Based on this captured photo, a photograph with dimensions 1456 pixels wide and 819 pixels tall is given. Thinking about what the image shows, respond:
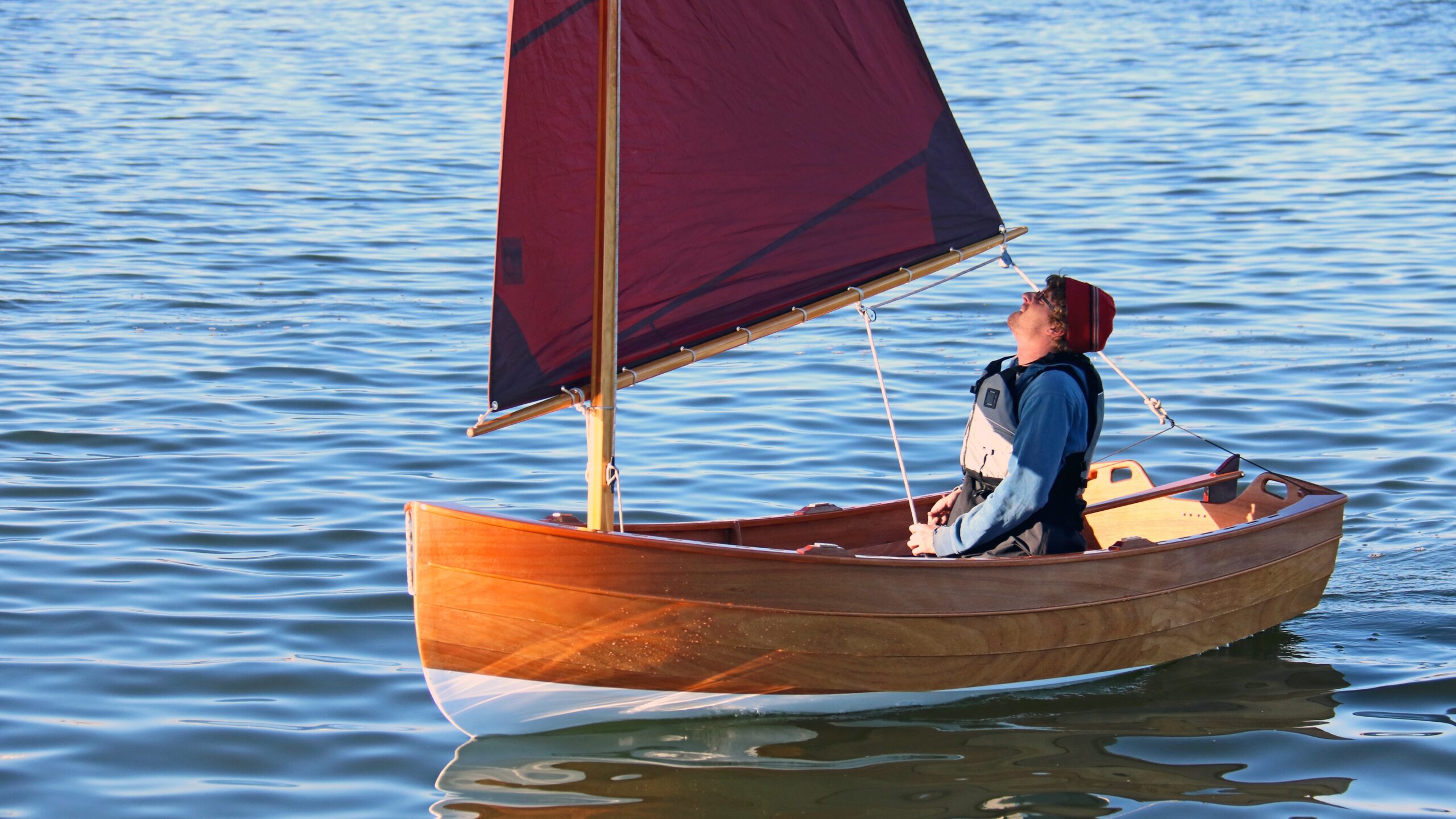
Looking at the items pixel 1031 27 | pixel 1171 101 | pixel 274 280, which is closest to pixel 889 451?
pixel 274 280

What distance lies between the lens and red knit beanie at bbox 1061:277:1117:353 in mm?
5156

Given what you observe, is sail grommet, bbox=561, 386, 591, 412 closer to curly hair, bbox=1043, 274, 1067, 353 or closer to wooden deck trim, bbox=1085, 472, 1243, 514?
curly hair, bbox=1043, 274, 1067, 353

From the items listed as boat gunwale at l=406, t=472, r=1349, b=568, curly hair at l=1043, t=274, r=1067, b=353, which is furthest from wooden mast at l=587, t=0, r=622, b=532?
curly hair at l=1043, t=274, r=1067, b=353

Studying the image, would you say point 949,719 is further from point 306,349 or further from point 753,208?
point 306,349

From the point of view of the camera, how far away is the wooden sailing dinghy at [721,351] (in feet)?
15.5

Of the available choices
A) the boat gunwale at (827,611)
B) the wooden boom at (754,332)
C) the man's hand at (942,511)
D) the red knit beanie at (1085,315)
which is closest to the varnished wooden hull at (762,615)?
the boat gunwale at (827,611)

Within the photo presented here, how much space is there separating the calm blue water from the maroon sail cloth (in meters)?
1.42

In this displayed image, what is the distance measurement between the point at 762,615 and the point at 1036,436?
3.56 ft

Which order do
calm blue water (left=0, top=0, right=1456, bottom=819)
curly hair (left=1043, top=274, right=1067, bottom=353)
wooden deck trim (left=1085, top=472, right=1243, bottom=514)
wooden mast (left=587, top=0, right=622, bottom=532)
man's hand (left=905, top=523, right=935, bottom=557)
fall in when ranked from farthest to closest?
wooden deck trim (left=1085, top=472, right=1243, bottom=514), man's hand (left=905, top=523, right=935, bottom=557), curly hair (left=1043, top=274, right=1067, bottom=353), calm blue water (left=0, top=0, right=1456, bottom=819), wooden mast (left=587, top=0, right=622, bottom=532)

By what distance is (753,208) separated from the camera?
532 cm

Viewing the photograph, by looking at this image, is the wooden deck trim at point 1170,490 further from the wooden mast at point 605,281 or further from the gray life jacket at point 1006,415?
the wooden mast at point 605,281

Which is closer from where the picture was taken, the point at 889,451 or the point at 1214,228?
the point at 889,451

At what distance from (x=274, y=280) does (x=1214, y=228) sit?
26.6 feet

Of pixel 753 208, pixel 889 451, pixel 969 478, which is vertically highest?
pixel 753 208
